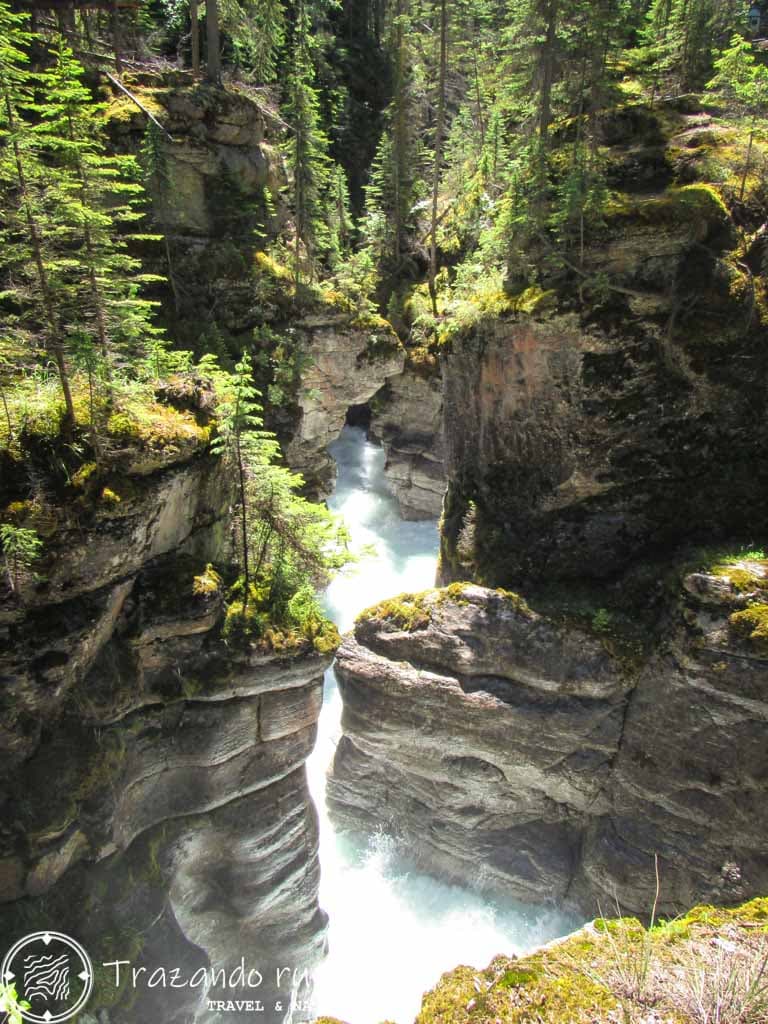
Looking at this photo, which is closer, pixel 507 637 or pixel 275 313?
pixel 507 637

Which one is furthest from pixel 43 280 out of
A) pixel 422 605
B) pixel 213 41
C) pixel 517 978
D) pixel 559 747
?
pixel 213 41

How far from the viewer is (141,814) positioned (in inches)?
431

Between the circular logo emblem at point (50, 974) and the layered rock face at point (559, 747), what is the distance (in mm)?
7738

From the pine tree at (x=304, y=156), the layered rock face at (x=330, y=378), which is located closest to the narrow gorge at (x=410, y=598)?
the pine tree at (x=304, y=156)

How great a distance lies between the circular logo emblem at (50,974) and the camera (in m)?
8.52

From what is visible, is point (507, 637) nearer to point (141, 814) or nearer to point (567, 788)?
point (567, 788)

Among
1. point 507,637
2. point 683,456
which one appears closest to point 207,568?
point 507,637

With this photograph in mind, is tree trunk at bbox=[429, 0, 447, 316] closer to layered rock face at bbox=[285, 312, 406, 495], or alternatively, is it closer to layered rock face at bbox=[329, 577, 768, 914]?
layered rock face at bbox=[285, 312, 406, 495]

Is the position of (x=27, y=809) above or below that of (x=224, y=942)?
above

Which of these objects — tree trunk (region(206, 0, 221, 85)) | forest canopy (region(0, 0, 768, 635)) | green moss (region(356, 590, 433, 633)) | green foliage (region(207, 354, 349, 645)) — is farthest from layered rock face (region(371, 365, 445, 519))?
green foliage (region(207, 354, 349, 645))

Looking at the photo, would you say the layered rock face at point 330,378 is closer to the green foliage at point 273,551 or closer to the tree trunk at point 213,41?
the tree trunk at point 213,41

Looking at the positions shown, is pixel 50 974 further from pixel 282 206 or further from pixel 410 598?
pixel 282 206

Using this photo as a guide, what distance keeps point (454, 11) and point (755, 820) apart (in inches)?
1195

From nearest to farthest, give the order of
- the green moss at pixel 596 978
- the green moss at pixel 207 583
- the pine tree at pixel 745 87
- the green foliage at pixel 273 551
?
the green moss at pixel 596 978 < the green moss at pixel 207 583 < the green foliage at pixel 273 551 < the pine tree at pixel 745 87
